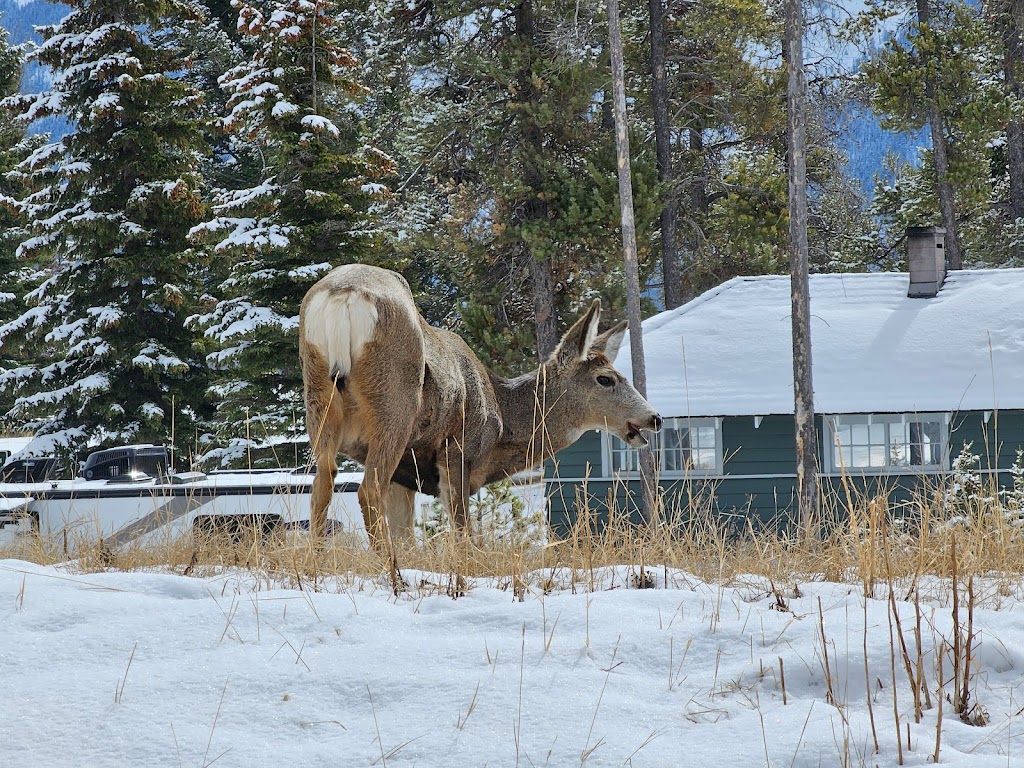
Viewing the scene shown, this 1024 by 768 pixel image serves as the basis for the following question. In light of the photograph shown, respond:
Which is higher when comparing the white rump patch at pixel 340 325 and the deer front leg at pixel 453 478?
the white rump patch at pixel 340 325

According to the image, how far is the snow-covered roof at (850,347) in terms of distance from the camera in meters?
19.2

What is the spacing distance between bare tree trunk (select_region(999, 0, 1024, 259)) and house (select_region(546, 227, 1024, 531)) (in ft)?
32.1

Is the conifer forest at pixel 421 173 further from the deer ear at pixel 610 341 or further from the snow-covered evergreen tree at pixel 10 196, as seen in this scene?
the deer ear at pixel 610 341

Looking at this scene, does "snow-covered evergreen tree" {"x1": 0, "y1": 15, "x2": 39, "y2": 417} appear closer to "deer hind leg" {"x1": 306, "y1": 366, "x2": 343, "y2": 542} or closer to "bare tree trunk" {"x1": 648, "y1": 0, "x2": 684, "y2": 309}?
"bare tree trunk" {"x1": 648, "y1": 0, "x2": 684, "y2": 309}

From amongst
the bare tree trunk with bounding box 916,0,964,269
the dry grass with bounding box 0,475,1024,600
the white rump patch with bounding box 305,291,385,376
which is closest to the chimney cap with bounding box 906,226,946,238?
the bare tree trunk with bounding box 916,0,964,269

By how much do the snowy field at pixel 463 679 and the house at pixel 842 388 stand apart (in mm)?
14404

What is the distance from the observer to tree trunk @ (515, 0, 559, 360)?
25.6 metres

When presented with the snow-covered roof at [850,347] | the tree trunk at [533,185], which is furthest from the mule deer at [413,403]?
the tree trunk at [533,185]

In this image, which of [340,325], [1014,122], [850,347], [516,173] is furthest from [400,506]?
[1014,122]

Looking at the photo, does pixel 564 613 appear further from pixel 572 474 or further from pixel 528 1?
pixel 528 1

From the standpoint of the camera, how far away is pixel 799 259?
1648cm

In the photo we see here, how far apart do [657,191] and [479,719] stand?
2351cm

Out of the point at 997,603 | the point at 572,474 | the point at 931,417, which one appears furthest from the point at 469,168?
the point at 997,603

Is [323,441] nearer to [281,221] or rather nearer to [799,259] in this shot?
[799,259]
